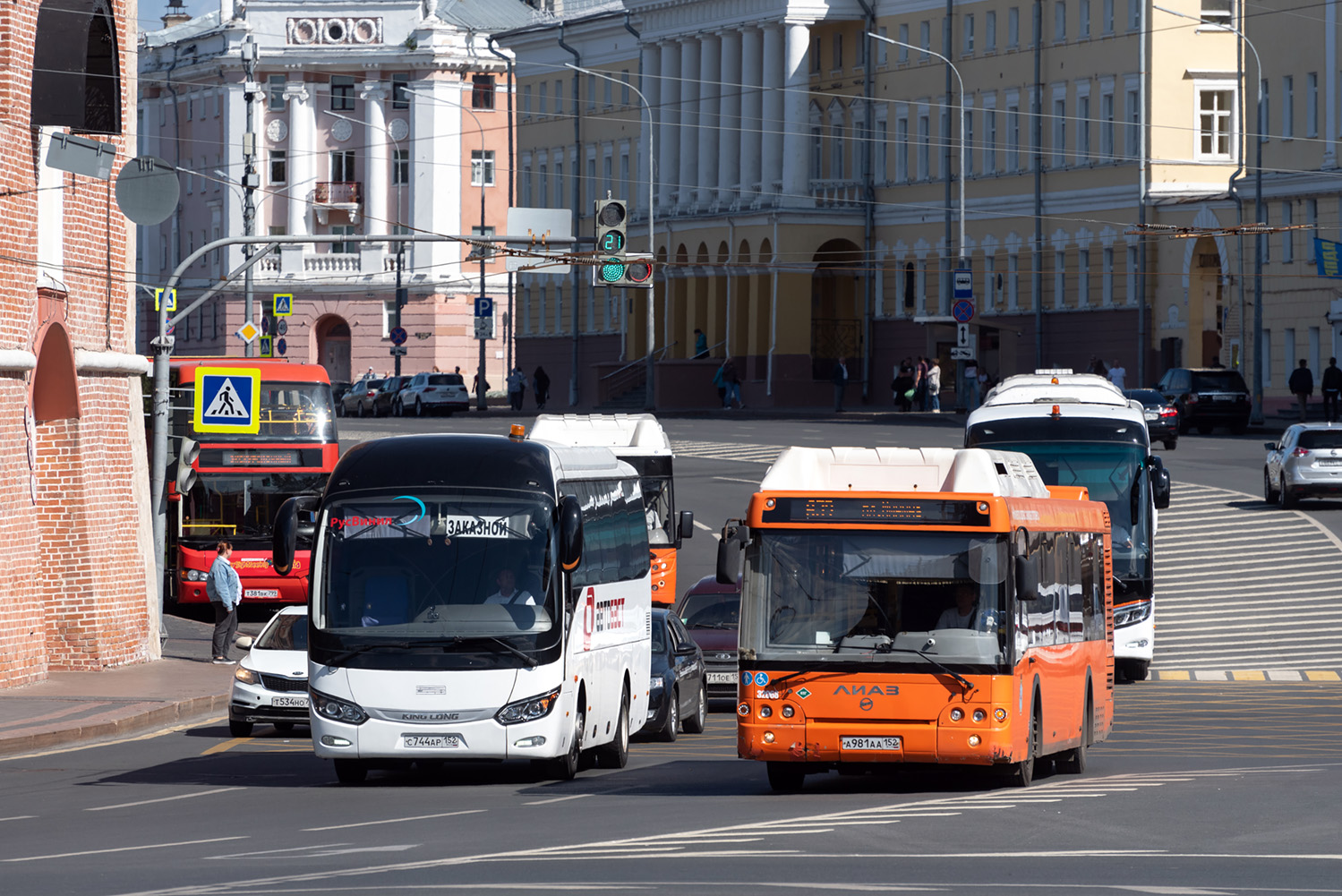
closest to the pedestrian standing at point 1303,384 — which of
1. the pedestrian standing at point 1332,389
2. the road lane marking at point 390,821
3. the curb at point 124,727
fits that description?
the pedestrian standing at point 1332,389

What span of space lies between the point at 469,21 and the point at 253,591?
7831 cm

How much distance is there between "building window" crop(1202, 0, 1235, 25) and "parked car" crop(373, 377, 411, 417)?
29928 mm

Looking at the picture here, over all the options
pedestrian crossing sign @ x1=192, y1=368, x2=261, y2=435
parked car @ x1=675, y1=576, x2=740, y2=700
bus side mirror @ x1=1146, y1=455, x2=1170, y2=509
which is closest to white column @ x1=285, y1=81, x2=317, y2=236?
pedestrian crossing sign @ x1=192, y1=368, x2=261, y2=435

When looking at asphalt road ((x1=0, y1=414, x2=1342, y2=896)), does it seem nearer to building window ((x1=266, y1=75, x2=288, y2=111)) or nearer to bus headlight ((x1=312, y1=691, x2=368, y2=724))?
bus headlight ((x1=312, y1=691, x2=368, y2=724))

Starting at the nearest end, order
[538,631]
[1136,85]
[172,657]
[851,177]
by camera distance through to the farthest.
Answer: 1. [538,631]
2. [172,657]
3. [1136,85]
4. [851,177]

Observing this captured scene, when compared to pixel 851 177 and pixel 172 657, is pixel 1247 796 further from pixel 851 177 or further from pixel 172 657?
pixel 851 177

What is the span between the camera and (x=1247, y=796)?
16.3 m

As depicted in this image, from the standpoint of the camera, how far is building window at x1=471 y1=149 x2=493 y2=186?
113375 millimetres

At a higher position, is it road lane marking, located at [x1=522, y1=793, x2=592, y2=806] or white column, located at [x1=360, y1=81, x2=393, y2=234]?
white column, located at [x1=360, y1=81, x2=393, y2=234]

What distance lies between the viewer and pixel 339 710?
18797mm

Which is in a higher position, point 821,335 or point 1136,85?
point 1136,85

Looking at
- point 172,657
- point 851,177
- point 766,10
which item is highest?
point 766,10

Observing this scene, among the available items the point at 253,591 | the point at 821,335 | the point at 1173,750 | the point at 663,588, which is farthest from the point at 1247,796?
the point at 821,335

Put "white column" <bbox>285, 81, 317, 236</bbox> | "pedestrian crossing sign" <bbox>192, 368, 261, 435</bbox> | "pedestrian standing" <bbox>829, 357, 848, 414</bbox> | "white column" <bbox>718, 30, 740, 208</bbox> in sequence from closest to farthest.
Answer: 1. "pedestrian crossing sign" <bbox>192, 368, 261, 435</bbox>
2. "pedestrian standing" <bbox>829, 357, 848, 414</bbox>
3. "white column" <bbox>718, 30, 740, 208</bbox>
4. "white column" <bbox>285, 81, 317, 236</bbox>
